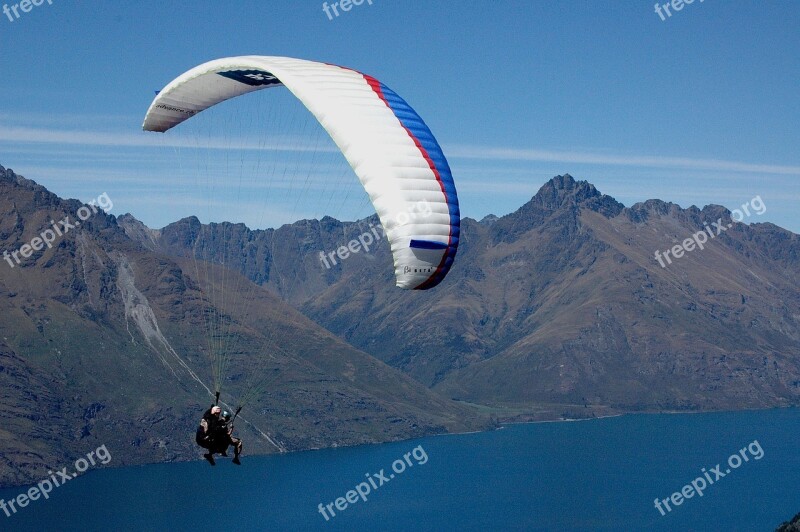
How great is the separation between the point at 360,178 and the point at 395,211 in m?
1.79

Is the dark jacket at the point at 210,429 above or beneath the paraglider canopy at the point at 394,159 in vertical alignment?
beneath

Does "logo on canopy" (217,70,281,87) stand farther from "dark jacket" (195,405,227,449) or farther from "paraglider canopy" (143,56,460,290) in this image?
"dark jacket" (195,405,227,449)

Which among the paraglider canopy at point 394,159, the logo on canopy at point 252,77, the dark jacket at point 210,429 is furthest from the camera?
the logo on canopy at point 252,77

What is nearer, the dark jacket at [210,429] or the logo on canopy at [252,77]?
the dark jacket at [210,429]

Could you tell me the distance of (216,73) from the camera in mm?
45625

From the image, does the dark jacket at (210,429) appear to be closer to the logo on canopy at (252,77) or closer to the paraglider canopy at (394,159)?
the paraglider canopy at (394,159)

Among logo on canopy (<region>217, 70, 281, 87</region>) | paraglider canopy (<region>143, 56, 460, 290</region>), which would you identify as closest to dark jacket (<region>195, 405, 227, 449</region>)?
paraglider canopy (<region>143, 56, 460, 290</region>)

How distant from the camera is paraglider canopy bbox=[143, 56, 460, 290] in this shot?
38406mm

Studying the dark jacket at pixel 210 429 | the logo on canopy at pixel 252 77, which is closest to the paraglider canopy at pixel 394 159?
the logo on canopy at pixel 252 77

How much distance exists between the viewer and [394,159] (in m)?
38.7

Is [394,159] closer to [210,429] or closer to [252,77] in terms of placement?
[252,77]

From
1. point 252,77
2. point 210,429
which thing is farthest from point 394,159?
point 210,429

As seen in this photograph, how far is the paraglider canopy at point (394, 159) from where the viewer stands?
38406 mm

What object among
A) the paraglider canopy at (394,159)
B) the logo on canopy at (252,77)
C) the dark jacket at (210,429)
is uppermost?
the logo on canopy at (252,77)
